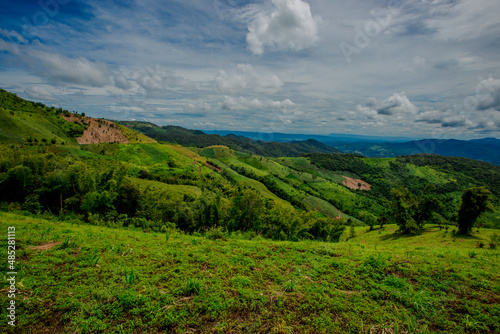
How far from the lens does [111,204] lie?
33.9 meters

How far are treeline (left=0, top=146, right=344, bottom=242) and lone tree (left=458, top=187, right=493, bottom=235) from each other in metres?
23.5

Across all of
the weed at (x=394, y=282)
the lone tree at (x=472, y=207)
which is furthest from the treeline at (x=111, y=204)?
the lone tree at (x=472, y=207)

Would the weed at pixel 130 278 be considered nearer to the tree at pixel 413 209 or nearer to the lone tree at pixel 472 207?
the lone tree at pixel 472 207

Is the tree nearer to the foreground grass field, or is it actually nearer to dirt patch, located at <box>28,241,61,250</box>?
the foreground grass field

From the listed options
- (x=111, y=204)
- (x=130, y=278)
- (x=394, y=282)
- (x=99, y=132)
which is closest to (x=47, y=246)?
(x=130, y=278)

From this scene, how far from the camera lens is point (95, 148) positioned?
124m

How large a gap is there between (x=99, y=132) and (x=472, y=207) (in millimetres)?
198593

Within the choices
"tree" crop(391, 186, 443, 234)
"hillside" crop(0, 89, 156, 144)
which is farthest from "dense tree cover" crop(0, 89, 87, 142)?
"tree" crop(391, 186, 443, 234)

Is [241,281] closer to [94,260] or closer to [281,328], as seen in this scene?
[281,328]

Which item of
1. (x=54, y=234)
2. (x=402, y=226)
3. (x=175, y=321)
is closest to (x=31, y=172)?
(x=54, y=234)

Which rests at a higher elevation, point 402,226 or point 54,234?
point 54,234

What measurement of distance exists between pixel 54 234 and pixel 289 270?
1520 cm

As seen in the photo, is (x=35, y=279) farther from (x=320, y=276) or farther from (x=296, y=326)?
(x=320, y=276)

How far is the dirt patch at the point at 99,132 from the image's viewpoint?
141 metres
